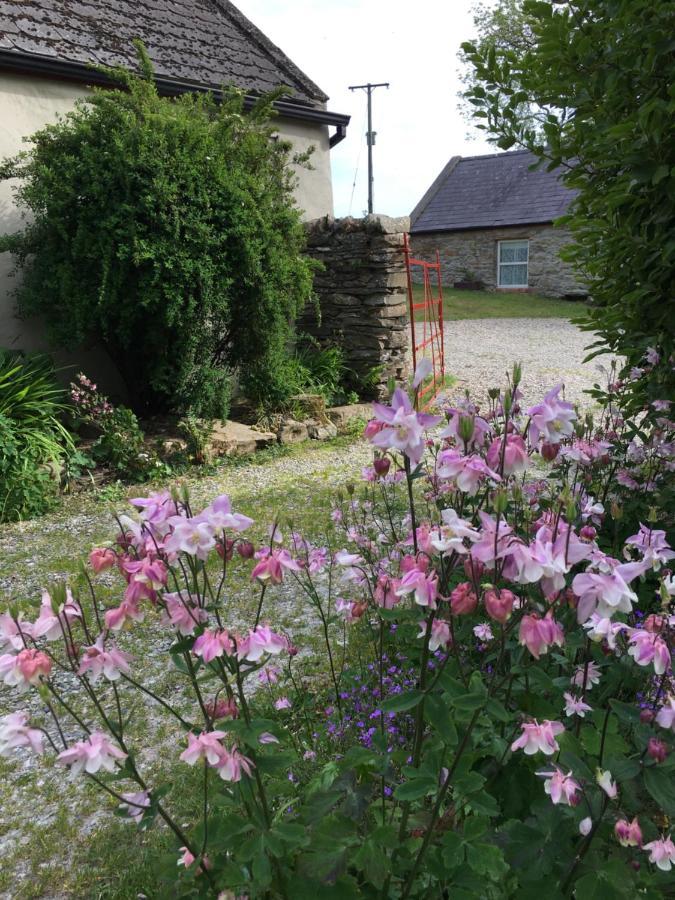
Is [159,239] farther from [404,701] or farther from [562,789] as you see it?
[562,789]

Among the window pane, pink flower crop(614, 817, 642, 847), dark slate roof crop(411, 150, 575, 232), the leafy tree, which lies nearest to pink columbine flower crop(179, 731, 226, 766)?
pink flower crop(614, 817, 642, 847)

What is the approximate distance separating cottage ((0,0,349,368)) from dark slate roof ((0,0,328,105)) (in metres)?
0.02

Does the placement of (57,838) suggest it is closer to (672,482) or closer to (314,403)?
(672,482)

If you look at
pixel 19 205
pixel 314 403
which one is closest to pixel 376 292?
pixel 314 403

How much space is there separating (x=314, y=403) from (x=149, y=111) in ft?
10.9

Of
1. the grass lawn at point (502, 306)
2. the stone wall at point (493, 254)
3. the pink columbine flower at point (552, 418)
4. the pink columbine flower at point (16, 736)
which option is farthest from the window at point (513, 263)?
the pink columbine flower at point (16, 736)

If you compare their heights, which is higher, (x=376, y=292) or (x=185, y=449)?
(x=376, y=292)

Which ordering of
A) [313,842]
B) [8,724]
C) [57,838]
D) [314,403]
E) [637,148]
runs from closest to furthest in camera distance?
[8,724]
[313,842]
[57,838]
[637,148]
[314,403]

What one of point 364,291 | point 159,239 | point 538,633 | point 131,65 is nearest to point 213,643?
point 538,633

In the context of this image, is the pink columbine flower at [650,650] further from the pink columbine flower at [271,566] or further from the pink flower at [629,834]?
the pink columbine flower at [271,566]

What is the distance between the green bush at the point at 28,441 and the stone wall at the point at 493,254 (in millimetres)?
16861

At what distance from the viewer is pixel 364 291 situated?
858cm

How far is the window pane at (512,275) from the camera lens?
2177 centimetres

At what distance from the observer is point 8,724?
1225mm
